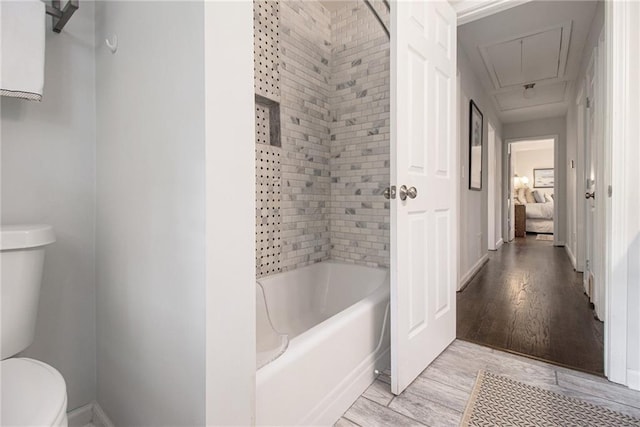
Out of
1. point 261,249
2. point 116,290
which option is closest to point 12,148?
point 116,290

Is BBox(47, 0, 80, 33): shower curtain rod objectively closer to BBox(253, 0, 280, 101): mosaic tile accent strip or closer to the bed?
BBox(253, 0, 280, 101): mosaic tile accent strip

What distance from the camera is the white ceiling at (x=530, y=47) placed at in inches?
109

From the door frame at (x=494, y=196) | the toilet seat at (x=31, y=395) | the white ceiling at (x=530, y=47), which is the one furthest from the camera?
the door frame at (x=494, y=196)

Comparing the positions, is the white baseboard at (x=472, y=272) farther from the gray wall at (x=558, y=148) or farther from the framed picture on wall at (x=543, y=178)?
the framed picture on wall at (x=543, y=178)

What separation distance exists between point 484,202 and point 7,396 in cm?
509

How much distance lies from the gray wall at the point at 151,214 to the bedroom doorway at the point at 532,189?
759 cm

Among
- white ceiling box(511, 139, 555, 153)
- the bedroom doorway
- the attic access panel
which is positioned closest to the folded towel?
the attic access panel

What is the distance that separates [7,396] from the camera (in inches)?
30.6

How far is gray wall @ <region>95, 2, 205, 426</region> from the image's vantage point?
0.85 metres

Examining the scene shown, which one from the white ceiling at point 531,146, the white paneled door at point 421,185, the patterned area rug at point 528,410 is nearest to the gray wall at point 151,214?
the white paneled door at point 421,185

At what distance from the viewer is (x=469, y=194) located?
370 centimetres

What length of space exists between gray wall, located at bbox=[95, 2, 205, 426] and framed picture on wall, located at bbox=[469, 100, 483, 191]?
343 centimetres

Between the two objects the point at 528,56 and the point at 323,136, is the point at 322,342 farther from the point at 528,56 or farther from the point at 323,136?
the point at 528,56

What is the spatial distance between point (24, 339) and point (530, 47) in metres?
4.47
